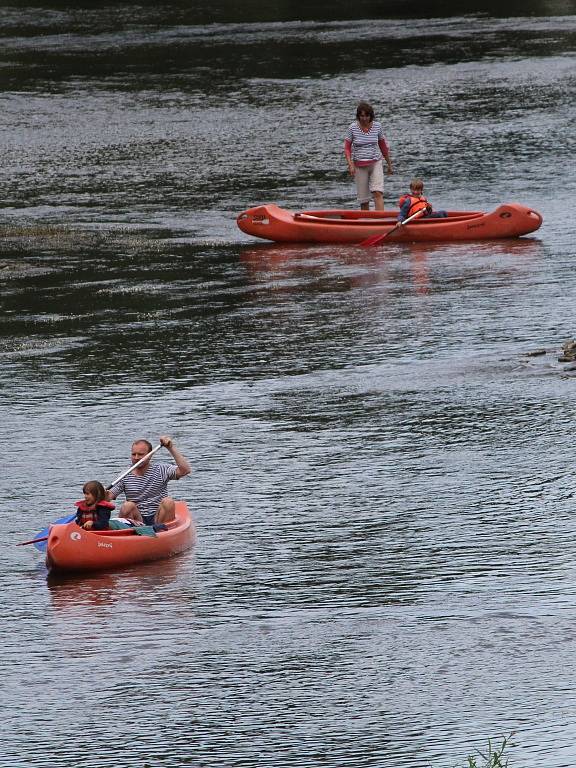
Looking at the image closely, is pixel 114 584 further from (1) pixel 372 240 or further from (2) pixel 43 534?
(1) pixel 372 240

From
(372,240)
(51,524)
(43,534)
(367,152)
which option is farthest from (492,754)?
(367,152)

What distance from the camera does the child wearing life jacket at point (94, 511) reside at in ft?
50.8

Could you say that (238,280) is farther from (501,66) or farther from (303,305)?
(501,66)

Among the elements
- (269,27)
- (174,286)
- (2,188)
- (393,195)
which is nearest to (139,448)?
(174,286)

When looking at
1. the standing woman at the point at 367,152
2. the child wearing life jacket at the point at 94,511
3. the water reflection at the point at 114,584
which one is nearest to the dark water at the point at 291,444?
the water reflection at the point at 114,584

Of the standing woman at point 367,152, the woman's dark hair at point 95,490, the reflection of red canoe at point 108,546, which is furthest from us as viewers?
the standing woman at point 367,152

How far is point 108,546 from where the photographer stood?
15.4 metres

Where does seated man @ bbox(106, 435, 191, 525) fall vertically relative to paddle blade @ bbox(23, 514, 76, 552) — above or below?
above

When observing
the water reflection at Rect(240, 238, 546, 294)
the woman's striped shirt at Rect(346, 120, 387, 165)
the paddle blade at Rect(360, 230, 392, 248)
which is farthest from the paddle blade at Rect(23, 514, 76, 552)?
the woman's striped shirt at Rect(346, 120, 387, 165)

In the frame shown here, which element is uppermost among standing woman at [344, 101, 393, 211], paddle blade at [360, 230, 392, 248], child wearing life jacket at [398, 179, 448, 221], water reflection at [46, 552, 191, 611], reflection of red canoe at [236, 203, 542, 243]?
standing woman at [344, 101, 393, 211]

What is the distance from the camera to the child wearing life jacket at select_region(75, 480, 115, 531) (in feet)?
50.8

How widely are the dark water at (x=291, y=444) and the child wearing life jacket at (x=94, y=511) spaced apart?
1.63 feet

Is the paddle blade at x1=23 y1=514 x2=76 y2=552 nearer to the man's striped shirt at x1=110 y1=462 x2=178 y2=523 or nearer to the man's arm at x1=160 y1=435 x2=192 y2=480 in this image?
the man's striped shirt at x1=110 y1=462 x2=178 y2=523

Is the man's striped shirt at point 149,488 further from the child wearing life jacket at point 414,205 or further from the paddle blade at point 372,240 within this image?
the paddle blade at point 372,240
